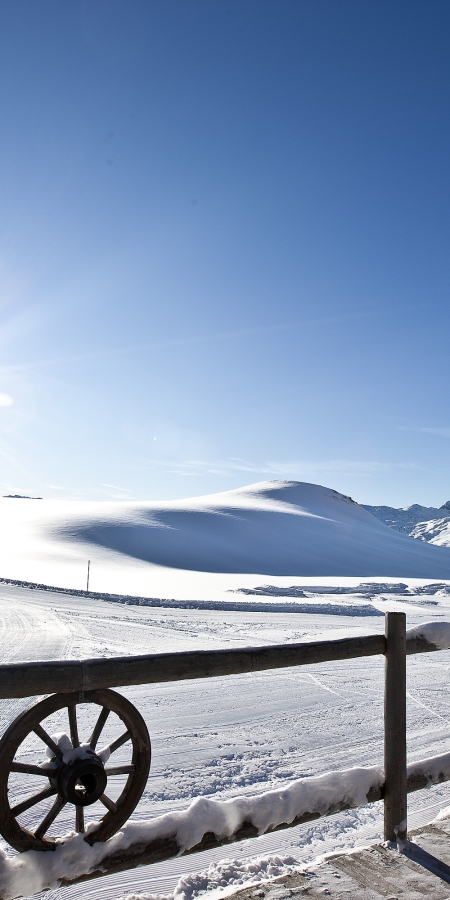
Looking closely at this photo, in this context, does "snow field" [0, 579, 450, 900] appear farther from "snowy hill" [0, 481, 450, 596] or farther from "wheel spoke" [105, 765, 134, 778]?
"snowy hill" [0, 481, 450, 596]

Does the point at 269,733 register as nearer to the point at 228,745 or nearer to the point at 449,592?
the point at 228,745

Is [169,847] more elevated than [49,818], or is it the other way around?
[49,818]

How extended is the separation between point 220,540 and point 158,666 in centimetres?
4790

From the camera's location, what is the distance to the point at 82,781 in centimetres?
235

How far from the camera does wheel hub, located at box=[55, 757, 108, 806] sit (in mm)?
2289

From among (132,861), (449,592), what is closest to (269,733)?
(132,861)

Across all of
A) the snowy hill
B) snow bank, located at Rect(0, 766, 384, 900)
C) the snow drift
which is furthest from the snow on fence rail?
the snow drift

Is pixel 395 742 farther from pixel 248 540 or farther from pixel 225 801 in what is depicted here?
pixel 248 540

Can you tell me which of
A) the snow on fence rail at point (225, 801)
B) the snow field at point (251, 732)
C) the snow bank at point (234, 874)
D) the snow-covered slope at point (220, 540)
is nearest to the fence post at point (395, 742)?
the snow on fence rail at point (225, 801)

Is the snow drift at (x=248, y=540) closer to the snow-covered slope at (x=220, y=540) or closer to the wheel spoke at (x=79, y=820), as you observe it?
the snow-covered slope at (x=220, y=540)

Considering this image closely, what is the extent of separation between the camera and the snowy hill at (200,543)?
1503 inches

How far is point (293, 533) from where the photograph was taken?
193 feet

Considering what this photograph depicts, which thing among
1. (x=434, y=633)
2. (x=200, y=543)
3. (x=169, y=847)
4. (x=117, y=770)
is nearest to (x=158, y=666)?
(x=117, y=770)

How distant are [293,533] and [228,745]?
176 feet
